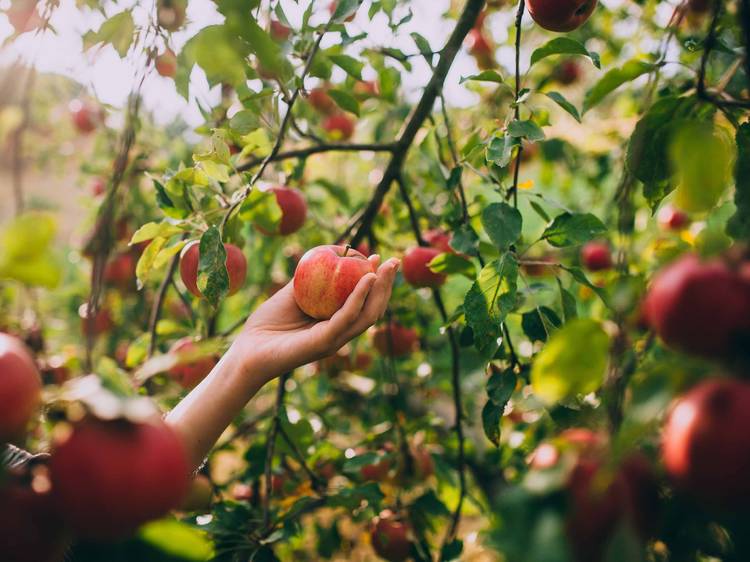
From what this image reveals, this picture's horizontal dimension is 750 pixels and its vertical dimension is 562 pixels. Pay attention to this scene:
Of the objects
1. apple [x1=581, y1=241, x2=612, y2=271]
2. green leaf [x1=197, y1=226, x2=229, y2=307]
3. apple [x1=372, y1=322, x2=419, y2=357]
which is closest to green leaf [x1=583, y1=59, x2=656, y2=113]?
green leaf [x1=197, y1=226, x2=229, y2=307]

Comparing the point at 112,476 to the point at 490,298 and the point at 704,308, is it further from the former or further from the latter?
the point at 490,298

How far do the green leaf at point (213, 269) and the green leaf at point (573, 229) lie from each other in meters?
0.62

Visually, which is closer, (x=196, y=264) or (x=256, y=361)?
(x=256, y=361)

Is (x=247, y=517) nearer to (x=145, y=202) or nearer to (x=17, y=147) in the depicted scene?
(x=17, y=147)

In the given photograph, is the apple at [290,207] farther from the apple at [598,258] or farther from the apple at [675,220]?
the apple at [675,220]

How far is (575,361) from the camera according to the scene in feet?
1.50

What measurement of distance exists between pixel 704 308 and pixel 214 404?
75cm

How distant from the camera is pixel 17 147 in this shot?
2.41 ft

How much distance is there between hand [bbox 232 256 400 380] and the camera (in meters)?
0.98

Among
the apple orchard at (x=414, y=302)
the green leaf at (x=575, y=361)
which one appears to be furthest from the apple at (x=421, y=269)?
the green leaf at (x=575, y=361)

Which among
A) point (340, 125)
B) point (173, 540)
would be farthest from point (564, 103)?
point (340, 125)

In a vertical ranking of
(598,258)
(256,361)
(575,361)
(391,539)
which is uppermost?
(575,361)

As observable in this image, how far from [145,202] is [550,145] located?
5.72 ft

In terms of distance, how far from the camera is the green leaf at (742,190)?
27.3 inches
